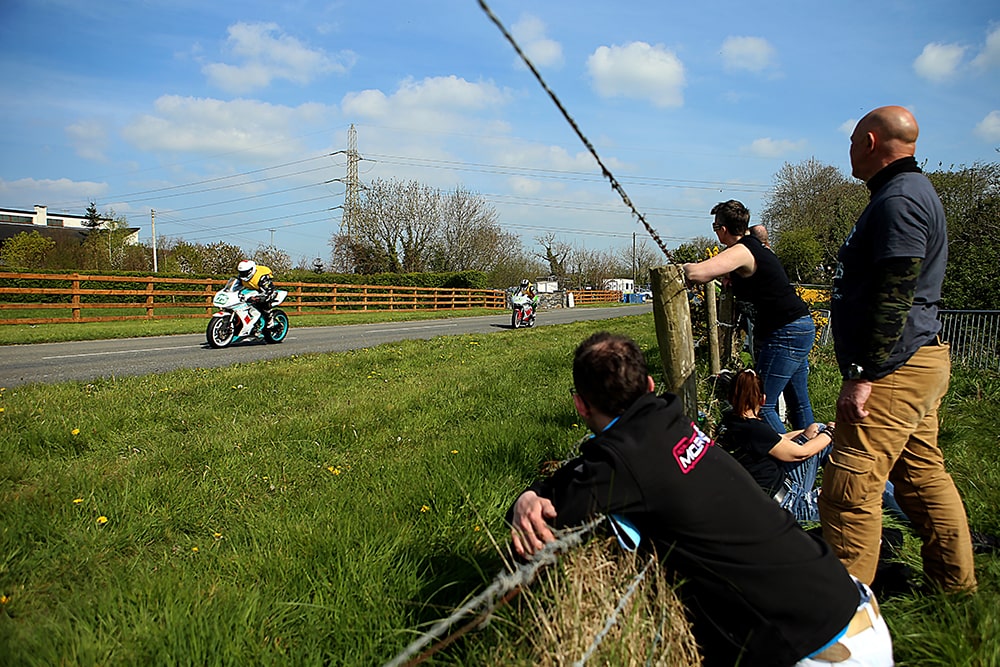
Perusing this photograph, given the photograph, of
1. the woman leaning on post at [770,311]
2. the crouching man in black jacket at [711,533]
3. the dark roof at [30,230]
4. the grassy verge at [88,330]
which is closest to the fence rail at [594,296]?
the grassy verge at [88,330]

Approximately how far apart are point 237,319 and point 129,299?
13.1 meters

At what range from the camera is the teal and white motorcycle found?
12.4 metres

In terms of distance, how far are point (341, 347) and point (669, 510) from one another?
1104cm

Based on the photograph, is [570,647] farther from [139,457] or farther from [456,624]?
[139,457]

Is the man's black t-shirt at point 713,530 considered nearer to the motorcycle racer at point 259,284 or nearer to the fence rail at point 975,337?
the fence rail at point 975,337

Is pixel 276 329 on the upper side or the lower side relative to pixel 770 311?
lower

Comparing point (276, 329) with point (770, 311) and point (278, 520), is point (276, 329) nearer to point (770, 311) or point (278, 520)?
point (278, 520)

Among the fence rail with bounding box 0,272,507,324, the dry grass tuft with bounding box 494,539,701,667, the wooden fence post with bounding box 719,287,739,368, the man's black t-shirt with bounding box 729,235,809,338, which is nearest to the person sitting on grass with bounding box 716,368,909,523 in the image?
the man's black t-shirt with bounding box 729,235,809,338

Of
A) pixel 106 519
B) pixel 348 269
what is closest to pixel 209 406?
pixel 106 519

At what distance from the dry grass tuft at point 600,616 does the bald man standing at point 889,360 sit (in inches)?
40.4

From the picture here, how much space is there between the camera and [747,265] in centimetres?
409

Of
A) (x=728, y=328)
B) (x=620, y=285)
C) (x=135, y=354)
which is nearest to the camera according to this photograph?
(x=728, y=328)

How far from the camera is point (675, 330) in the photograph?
10.6ft

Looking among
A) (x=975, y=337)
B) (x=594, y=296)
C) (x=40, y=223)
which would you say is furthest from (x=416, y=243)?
(x=40, y=223)
